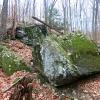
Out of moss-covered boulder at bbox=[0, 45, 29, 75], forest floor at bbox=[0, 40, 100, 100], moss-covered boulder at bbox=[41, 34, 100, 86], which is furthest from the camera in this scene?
moss-covered boulder at bbox=[0, 45, 29, 75]

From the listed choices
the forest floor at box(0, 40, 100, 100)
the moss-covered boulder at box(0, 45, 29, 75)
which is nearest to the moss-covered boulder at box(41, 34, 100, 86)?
the forest floor at box(0, 40, 100, 100)

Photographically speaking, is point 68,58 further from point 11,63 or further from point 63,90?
point 11,63

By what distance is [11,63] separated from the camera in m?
9.88

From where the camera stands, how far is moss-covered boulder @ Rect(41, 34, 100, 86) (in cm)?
831

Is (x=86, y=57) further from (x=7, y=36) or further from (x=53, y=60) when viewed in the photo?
(x=7, y=36)

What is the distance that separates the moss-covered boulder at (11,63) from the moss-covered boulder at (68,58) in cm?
137

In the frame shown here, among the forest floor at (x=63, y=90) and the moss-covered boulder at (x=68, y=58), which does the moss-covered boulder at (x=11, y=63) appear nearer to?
the forest floor at (x=63, y=90)

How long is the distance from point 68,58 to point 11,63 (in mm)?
2767

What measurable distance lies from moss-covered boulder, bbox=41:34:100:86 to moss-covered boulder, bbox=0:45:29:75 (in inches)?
54.0

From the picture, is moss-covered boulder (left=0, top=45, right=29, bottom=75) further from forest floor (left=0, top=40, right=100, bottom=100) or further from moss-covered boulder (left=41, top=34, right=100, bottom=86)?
moss-covered boulder (left=41, top=34, right=100, bottom=86)

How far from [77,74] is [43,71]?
4.65ft

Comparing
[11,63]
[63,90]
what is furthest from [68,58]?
[11,63]

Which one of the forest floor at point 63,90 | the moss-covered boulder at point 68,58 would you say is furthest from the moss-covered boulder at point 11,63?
the moss-covered boulder at point 68,58

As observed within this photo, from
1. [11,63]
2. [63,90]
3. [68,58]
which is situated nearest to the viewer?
[63,90]
